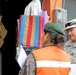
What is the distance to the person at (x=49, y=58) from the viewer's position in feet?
9.36

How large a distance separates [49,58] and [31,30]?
952mm

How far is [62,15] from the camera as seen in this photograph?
4.80m

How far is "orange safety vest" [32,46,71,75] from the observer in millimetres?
2869

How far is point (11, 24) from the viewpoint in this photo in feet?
13.4

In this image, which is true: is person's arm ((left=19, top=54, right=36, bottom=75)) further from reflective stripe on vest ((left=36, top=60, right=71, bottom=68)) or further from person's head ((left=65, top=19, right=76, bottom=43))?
person's head ((left=65, top=19, right=76, bottom=43))

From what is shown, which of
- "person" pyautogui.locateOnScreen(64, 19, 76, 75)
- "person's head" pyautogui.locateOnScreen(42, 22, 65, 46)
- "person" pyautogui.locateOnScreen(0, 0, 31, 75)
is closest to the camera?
"person's head" pyautogui.locateOnScreen(42, 22, 65, 46)

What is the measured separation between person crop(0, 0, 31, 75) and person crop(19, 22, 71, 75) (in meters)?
1.18

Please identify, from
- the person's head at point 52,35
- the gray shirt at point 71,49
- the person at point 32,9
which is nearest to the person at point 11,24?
the person at point 32,9

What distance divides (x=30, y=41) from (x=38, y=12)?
0.42 metres

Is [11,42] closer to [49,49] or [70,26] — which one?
[70,26]

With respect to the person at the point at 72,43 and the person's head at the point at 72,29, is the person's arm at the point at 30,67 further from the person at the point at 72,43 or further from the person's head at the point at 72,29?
the person's head at the point at 72,29

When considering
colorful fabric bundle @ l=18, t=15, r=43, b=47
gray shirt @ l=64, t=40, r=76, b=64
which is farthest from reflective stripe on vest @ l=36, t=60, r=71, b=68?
colorful fabric bundle @ l=18, t=15, r=43, b=47

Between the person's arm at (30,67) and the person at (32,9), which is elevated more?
the person at (32,9)

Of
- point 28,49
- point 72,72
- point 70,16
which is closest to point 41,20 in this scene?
point 28,49
